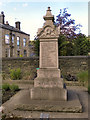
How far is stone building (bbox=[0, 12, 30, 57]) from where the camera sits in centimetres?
2240

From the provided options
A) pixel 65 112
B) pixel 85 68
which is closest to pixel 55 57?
pixel 65 112

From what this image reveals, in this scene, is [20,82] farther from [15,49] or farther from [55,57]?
[15,49]

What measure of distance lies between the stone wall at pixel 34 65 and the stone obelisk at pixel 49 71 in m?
4.91

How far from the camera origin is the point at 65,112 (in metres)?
4.03

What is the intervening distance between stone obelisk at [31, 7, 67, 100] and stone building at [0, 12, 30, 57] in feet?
53.4

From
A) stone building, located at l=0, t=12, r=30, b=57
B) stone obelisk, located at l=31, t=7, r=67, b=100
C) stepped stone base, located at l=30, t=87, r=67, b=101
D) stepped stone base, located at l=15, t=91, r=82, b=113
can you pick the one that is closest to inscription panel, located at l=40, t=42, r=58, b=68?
stone obelisk, located at l=31, t=7, r=67, b=100

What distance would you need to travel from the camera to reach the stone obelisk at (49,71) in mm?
4730

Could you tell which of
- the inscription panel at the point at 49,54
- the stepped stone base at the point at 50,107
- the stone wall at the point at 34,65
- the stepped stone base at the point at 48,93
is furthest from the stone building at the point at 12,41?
the stepped stone base at the point at 50,107

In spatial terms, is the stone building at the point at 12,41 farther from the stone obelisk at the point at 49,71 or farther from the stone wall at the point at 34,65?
the stone obelisk at the point at 49,71

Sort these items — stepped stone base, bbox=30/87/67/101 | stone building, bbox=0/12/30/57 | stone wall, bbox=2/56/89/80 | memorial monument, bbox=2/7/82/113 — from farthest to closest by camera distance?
stone building, bbox=0/12/30/57
stone wall, bbox=2/56/89/80
stepped stone base, bbox=30/87/67/101
memorial monument, bbox=2/7/82/113

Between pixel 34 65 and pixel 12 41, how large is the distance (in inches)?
589

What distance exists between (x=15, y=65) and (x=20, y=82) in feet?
8.73

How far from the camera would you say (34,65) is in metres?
10.9

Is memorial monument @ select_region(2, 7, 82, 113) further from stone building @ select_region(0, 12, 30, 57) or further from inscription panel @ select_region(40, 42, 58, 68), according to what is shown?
stone building @ select_region(0, 12, 30, 57)
